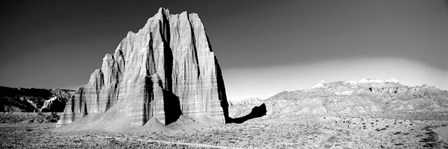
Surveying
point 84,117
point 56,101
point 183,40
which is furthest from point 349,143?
point 56,101

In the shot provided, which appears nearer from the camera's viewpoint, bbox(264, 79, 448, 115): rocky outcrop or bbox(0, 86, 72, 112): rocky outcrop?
bbox(264, 79, 448, 115): rocky outcrop

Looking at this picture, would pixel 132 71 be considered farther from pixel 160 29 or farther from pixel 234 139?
pixel 234 139

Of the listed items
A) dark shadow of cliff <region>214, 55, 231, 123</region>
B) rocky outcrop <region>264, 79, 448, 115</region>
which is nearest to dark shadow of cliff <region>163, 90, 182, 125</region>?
dark shadow of cliff <region>214, 55, 231, 123</region>

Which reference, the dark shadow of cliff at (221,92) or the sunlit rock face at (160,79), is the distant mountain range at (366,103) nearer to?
the dark shadow of cliff at (221,92)

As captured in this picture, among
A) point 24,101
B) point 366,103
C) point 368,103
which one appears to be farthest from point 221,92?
point 24,101

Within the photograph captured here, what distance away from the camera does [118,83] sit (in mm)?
71438

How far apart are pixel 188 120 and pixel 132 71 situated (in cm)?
1933

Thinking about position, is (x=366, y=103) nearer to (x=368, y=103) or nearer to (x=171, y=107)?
(x=368, y=103)

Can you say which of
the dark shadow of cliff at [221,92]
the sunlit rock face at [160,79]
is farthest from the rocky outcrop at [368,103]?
the sunlit rock face at [160,79]

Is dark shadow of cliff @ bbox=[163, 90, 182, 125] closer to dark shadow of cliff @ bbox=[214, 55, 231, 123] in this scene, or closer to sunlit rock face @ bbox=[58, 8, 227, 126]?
sunlit rock face @ bbox=[58, 8, 227, 126]

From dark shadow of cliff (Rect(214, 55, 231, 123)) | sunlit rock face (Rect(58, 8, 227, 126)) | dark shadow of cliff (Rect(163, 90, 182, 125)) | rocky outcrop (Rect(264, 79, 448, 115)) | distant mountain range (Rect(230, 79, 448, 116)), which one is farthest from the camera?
distant mountain range (Rect(230, 79, 448, 116))

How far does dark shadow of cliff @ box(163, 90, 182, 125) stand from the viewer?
2361 inches

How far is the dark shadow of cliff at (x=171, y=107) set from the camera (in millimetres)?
59975

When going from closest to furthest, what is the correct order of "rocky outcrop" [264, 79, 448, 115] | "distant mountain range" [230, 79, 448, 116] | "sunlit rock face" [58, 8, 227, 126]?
"sunlit rock face" [58, 8, 227, 126]
"rocky outcrop" [264, 79, 448, 115]
"distant mountain range" [230, 79, 448, 116]
